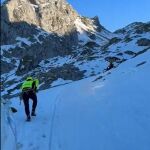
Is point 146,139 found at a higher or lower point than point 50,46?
lower

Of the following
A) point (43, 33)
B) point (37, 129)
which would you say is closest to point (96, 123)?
point (37, 129)

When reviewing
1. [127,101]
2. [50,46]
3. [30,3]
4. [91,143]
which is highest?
[30,3]

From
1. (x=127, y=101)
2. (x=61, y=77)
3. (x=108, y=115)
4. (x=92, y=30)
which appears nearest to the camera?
(x=108, y=115)

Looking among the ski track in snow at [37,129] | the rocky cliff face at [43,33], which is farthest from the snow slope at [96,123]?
the rocky cliff face at [43,33]

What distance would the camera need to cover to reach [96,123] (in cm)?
1529

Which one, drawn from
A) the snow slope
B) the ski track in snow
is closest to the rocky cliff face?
the snow slope

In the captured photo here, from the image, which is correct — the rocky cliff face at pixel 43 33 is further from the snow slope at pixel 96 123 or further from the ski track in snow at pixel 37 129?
the ski track in snow at pixel 37 129

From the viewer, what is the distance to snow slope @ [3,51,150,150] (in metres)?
12.8

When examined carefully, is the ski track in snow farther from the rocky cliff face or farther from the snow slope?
the rocky cliff face

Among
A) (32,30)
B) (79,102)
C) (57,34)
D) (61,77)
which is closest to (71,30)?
(57,34)

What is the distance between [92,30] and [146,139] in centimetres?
18507

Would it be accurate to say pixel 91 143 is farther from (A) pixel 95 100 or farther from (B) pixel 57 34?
(B) pixel 57 34

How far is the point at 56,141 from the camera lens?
13484 mm

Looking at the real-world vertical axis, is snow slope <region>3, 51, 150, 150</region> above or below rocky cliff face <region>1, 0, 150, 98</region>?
below
